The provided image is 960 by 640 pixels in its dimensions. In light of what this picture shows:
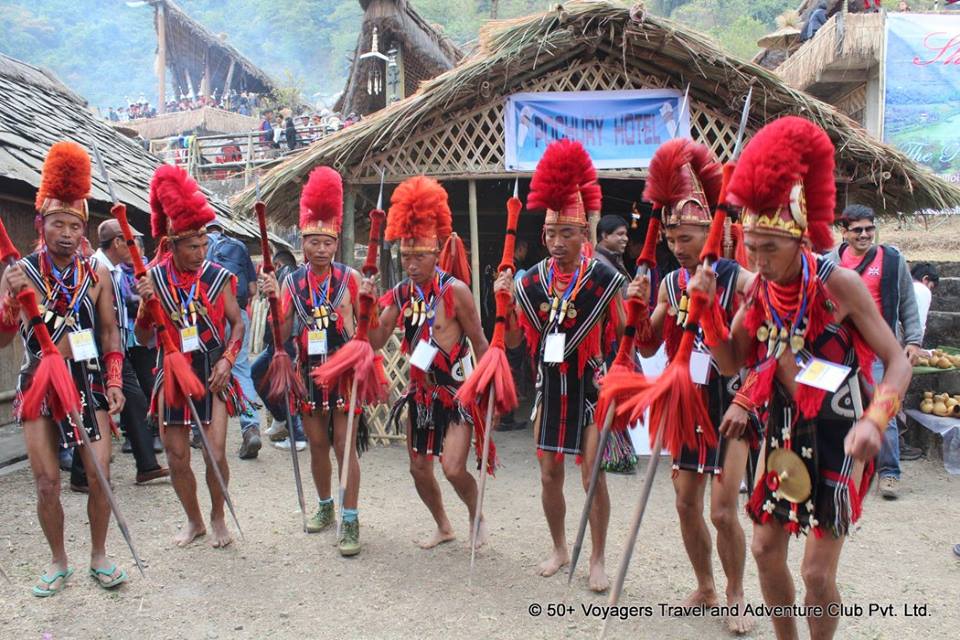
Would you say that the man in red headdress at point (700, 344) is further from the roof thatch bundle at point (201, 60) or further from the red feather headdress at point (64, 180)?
the roof thatch bundle at point (201, 60)

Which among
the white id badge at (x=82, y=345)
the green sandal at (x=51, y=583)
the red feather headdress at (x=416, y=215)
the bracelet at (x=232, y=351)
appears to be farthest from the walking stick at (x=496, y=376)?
the green sandal at (x=51, y=583)

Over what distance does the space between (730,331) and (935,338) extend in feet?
19.9

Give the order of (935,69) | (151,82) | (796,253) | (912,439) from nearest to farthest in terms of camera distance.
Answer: (796,253) < (912,439) < (935,69) < (151,82)

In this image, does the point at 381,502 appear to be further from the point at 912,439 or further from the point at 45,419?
the point at 912,439

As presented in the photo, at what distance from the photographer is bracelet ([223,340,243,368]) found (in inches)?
173

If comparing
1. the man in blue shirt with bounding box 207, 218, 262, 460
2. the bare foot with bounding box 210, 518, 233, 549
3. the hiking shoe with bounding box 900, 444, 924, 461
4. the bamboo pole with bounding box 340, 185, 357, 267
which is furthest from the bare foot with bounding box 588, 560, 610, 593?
the bamboo pole with bounding box 340, 185, 357, 267

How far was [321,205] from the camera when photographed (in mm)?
4473

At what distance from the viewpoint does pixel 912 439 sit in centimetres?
692

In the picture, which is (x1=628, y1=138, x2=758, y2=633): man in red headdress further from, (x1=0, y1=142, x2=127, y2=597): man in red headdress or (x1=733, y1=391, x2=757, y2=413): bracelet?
(x1=0, y1=142, x2=127, y2=597): man in red headdress

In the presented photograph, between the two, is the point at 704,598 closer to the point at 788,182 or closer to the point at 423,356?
the point at 423,356

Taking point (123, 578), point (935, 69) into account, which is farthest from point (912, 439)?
point (935, 69)

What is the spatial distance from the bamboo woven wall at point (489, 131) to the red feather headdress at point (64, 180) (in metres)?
3.79

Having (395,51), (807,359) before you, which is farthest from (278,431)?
(395,51)

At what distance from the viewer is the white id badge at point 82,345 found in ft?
12.5
